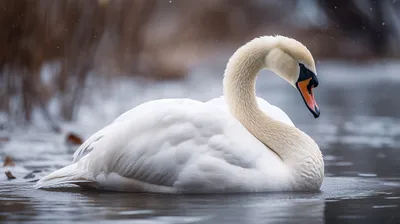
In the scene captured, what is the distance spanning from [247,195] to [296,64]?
1.15 m

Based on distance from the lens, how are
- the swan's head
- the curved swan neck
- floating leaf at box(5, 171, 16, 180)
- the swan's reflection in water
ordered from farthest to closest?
floating leaf at box(5, 171, 16, 180), the curved swan neck, the swan's head, the swan's reflection in water

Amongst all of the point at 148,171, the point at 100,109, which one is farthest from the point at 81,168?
the point at 100,109

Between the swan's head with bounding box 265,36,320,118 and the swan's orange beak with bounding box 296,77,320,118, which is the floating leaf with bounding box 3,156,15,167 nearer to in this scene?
the swan's head with bounding box 265,36,320,118

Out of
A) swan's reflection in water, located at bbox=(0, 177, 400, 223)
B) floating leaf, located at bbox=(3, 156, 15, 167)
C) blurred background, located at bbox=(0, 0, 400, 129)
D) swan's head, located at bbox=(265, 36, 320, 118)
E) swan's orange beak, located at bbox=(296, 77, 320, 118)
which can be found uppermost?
blurred background, located at bbox=(0, 0, 400, 129)

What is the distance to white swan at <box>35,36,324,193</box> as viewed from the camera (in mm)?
6531

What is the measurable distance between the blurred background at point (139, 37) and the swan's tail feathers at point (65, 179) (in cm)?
470

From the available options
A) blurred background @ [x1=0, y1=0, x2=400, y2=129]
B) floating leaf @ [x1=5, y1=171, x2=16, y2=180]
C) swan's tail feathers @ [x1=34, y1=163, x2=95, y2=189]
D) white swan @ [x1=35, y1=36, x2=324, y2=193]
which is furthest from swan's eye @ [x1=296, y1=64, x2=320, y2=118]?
blurred background @ [x1=0, y1=0, x2=400, y2=129]

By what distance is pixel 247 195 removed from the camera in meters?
6.48

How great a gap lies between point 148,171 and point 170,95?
11507mm

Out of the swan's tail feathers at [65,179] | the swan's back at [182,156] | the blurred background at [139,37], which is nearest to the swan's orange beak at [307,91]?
the swan's back at [182,156]

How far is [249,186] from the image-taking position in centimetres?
653

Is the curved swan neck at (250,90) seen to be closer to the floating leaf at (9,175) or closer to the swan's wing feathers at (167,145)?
the swan's wing feathers at (167,145)

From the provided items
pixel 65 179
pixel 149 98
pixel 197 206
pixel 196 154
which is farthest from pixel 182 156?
pixel 149 98

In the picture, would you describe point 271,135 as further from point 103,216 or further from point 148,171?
point 103,216
